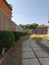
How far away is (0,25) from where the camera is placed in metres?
9.36

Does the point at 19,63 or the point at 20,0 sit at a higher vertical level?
the point at 20,0

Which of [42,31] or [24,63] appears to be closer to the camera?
[24,63]

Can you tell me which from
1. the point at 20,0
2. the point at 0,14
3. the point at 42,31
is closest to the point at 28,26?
the point at 42,31

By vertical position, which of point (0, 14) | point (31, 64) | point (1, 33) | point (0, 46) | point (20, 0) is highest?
point (20, 0)

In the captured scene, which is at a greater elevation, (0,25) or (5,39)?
(0,25)

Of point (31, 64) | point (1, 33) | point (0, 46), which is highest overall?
point (1, 33)

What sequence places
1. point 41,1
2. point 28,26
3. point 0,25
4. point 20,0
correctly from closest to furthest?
point 0,25, point 20,0, point 41,1, point 28,26

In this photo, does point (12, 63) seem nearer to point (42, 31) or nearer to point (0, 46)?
point (0, 46)

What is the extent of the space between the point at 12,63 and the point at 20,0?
15916 mm

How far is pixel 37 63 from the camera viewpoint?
16.0 feet

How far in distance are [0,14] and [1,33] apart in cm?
273

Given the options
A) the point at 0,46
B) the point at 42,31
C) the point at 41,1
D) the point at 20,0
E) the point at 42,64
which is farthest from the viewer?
the point at 42,31

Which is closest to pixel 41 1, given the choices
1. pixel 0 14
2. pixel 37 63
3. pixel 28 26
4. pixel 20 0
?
pixel 20 0

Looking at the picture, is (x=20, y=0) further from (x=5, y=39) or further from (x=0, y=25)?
(x=5, y=39)
